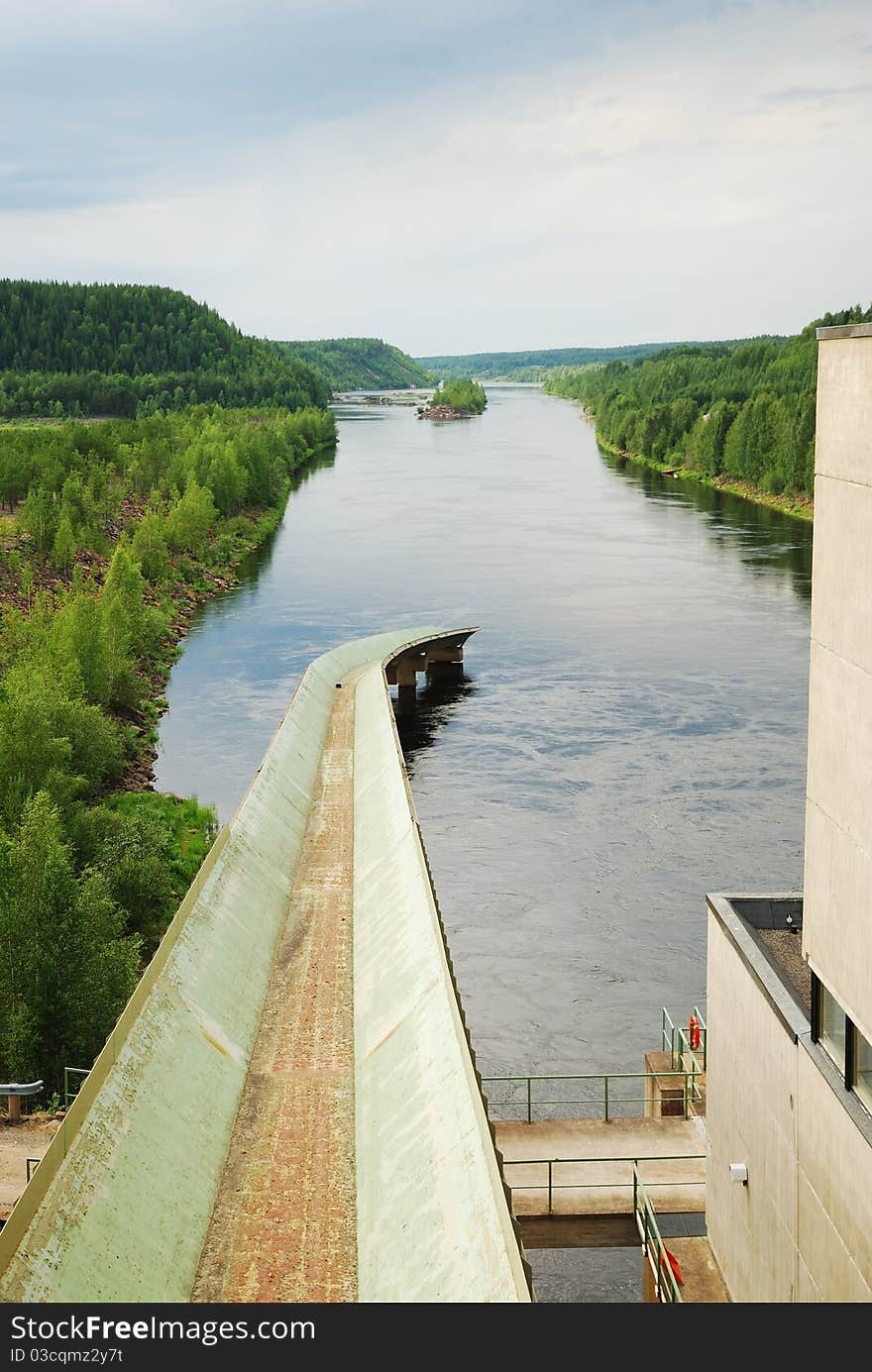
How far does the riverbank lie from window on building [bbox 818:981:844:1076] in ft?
243

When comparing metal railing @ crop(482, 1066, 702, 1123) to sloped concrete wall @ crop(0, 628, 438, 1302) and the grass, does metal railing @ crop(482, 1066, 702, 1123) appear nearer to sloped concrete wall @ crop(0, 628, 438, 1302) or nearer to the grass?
sloped concrete wall @ crop(0, 628, 438, 1302)

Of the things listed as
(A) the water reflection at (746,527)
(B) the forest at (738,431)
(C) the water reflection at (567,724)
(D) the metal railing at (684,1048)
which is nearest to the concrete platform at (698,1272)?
(D) the metal railing at (684,1048)

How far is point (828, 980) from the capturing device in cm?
1366

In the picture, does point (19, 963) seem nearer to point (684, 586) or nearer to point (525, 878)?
point (525, 878)

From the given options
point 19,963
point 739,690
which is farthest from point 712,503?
point 19,963

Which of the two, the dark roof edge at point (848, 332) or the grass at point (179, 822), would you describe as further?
the grass at point (179, 822)

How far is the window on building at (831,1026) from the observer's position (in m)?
13.8

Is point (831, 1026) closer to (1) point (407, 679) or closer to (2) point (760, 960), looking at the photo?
(2) point (760, 960)

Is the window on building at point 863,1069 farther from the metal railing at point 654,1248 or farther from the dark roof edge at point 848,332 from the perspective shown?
the dark roof edge at point 848,332

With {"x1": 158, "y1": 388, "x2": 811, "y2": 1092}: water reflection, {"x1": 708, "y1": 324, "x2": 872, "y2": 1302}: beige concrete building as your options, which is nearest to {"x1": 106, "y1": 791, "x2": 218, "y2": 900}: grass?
{"x1": 158, "y1": 388, "x2": 811, "y2": 1092}: water reflection

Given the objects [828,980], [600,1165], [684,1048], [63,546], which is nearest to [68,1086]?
[600,1165]

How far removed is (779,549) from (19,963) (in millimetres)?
72172

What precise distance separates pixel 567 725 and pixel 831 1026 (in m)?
38.6

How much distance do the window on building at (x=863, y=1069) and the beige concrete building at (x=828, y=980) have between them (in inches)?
0.7
